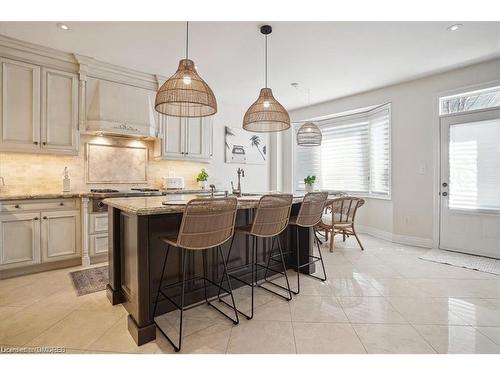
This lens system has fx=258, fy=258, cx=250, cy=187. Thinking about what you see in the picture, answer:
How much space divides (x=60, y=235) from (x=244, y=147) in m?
3.85

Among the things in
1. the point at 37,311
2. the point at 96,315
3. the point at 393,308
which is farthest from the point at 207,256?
the point at 393,308

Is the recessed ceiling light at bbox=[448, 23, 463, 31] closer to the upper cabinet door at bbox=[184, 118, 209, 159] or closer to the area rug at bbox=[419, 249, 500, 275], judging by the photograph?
the area rug at bbox=[419, 249, 500, 275]

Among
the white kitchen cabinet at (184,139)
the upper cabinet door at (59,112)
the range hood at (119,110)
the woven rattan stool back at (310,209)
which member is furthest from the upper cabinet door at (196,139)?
the woven rattan stool back at (310,209)

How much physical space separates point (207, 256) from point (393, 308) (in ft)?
5.59

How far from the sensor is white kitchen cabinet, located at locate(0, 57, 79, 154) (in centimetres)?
305

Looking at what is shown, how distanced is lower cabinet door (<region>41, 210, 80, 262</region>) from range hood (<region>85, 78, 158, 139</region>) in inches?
48.2

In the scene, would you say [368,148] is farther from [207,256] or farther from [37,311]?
[37,311]

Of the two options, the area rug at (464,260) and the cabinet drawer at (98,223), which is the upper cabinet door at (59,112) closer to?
the cabinet drawer at (98,223)

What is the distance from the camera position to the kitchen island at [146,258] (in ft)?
5.86

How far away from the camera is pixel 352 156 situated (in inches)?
216

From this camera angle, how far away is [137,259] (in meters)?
1.80

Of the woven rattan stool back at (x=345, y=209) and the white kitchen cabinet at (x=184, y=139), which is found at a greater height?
the white kitchen cabinet at (x=184, y=139)

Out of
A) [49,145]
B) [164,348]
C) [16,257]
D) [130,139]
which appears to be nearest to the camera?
[164,348]

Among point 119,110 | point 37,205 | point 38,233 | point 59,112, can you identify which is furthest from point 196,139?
point 38,233
